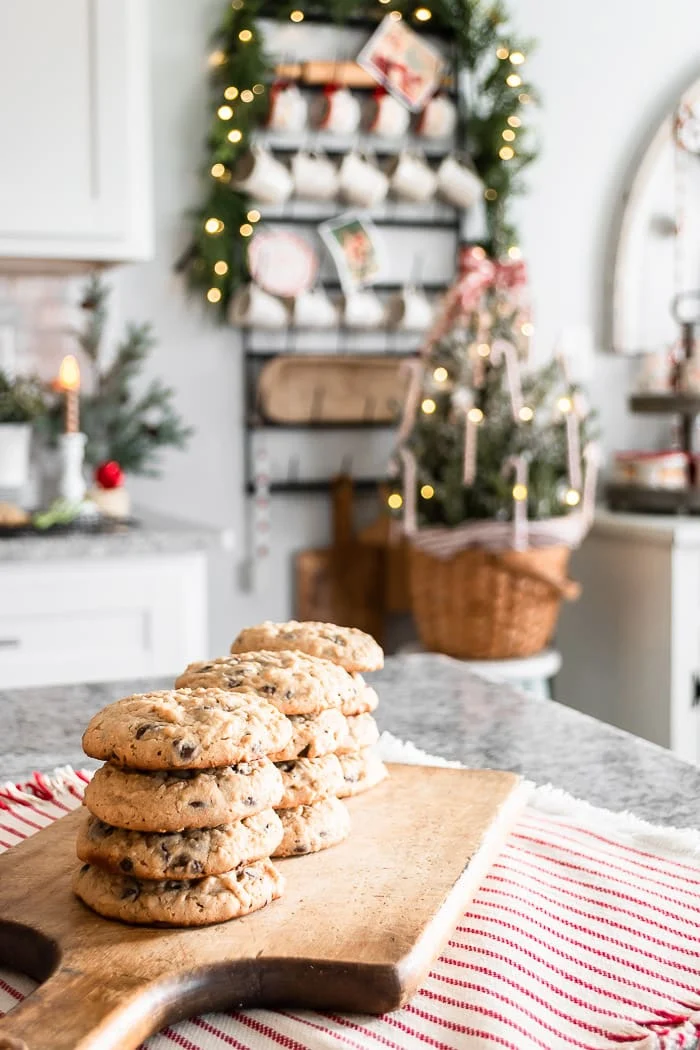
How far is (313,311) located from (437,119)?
2.05 feet

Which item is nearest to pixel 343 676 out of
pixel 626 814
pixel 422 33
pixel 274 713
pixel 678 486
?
pixel 274 713

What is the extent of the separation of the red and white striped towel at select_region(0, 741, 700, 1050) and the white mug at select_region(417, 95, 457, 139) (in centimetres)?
274

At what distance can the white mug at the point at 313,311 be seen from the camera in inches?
125

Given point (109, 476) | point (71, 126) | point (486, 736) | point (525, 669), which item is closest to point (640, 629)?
point (525, 669)

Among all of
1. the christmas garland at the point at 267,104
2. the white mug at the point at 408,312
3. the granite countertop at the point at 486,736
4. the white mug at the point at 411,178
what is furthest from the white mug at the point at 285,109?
the granite countertop at the point at 486,736

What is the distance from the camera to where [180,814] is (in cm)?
68

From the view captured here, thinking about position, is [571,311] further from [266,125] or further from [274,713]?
[274,713]

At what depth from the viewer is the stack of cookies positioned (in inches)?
26.7

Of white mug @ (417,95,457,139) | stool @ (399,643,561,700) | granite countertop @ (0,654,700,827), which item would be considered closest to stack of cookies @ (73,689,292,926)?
granite countertop @ (0,654,700,827)

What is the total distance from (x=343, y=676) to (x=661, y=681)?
7.94 feet

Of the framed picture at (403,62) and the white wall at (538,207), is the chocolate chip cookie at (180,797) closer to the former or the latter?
the white wall at (538,207)

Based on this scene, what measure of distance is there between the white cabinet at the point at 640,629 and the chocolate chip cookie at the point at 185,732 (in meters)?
2.45

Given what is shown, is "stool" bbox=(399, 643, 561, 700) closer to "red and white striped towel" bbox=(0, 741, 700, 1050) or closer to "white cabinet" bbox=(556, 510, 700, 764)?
"white cabinet" bbox=(556, 510, 700, 764)

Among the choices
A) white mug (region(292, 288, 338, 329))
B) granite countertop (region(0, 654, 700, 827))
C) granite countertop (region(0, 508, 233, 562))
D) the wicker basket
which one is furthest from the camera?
white mug (region(292, 288, 338, 329))
